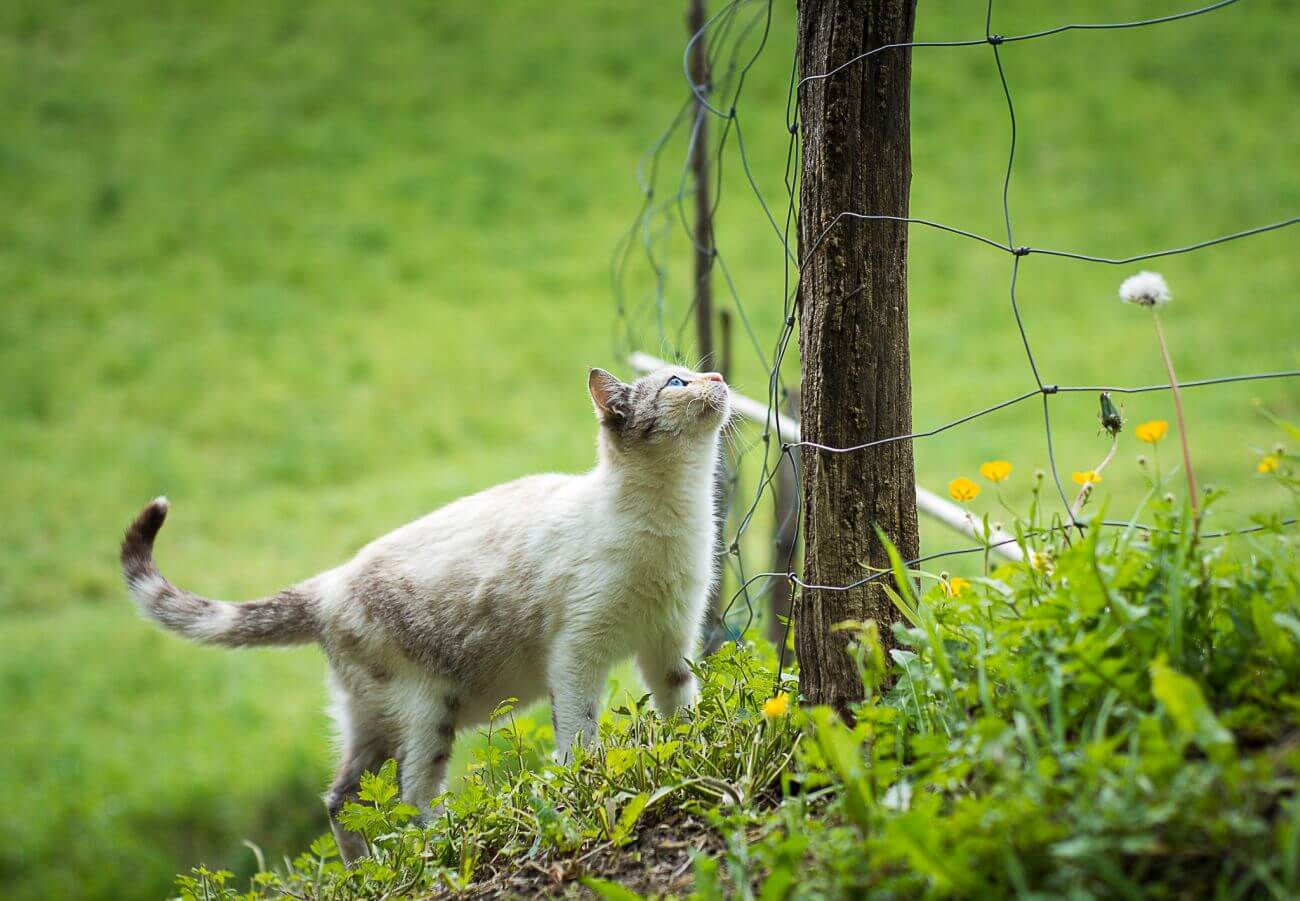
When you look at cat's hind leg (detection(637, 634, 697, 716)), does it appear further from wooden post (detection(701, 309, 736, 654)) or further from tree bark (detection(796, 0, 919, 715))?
tree bark (detection(796, 0, 919, 715))

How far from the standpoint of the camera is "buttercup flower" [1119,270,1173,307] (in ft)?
6.49

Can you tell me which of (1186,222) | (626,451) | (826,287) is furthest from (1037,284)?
(826,287)

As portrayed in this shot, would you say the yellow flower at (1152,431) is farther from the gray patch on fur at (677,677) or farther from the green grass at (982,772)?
the gray patch on fur at (677,677)

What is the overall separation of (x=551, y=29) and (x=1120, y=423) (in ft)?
35.1

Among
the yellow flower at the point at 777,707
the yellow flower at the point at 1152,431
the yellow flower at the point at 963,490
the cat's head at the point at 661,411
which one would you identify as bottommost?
the yellow flower at the point at 777,707

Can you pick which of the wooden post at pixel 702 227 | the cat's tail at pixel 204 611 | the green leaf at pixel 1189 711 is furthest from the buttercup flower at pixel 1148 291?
the cat's tail at pixel 204 611

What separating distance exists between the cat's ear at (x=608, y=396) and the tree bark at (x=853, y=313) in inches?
39.6

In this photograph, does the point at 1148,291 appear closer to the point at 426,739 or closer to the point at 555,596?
the point at 555,596

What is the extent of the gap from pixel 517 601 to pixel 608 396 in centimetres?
69

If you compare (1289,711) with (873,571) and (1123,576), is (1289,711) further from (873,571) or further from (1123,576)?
(873,571)

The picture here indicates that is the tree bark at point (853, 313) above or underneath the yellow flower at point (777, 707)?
above

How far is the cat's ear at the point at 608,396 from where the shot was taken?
3176 millimetres

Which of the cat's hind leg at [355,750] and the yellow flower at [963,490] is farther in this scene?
the cat's hind leg at [355,750]

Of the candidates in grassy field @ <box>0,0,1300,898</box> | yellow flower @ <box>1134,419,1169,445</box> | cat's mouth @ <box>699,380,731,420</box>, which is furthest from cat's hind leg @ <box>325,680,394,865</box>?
→ grassy field @ <box>0,0,1300,898</box>
